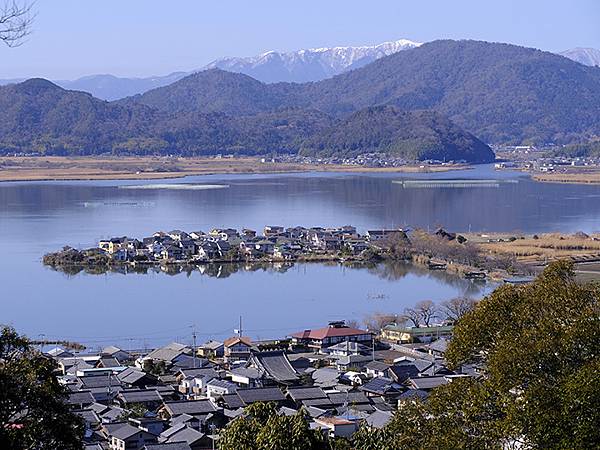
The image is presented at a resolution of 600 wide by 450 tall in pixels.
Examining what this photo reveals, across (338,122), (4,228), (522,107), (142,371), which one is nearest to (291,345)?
(142,371)

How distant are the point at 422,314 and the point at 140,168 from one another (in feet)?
69.5

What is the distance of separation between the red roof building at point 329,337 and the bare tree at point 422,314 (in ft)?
2.20

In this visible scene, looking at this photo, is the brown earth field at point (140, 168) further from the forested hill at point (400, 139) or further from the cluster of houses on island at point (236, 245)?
the cluster of houses on island at point (236, 245)

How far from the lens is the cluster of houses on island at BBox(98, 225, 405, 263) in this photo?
11281 millimetres

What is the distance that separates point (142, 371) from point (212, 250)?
19.0ft

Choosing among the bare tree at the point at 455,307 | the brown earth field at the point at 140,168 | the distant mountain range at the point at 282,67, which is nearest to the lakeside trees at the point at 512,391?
the bare tree at the point at 455,307

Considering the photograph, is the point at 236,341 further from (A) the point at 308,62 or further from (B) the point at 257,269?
(A) the point at 308,62

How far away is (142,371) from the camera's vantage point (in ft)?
18.6

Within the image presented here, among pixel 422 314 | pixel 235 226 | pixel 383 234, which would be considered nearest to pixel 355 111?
pixel 235 226

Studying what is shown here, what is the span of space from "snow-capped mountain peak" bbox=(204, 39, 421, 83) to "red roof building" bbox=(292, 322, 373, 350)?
77.8 meters

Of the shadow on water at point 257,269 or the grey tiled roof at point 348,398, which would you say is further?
the shadow on water at point 257,269

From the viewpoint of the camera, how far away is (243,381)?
5363mm

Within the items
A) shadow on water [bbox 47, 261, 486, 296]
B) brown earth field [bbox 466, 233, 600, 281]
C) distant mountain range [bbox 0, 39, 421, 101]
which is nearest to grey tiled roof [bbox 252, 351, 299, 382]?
shadow on water [bbox 47, 261, 486, 296]

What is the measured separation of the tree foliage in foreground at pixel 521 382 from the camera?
209 centimetres
